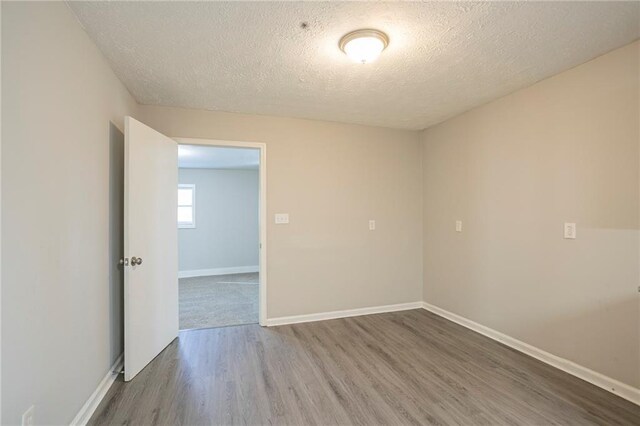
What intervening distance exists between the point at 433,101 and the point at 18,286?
3249 millimetres

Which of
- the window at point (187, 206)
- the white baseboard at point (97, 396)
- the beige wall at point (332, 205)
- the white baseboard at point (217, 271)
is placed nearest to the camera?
the white baseboard at point (97, 396)

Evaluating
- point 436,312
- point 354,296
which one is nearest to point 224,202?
point 354,296

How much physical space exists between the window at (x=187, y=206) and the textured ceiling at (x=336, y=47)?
3741mm

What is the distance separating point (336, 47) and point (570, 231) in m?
2.23

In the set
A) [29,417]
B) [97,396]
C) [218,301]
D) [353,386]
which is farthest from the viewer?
[218,301]

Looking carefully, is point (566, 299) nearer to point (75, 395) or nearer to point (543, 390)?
point (543, 390)

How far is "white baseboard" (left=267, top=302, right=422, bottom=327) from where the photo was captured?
3.45m

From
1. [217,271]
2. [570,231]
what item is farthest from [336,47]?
[217,271]

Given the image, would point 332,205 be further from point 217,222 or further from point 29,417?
point 217,222

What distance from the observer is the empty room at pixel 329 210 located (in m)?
1.56

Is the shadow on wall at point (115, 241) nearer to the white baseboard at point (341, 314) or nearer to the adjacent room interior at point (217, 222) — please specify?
the white baseboard at point (341, 314)

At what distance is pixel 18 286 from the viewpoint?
125 centimetres

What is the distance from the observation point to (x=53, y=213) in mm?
1504

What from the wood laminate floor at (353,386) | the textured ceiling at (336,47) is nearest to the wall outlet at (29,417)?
the wood laminate floor at (353,386)
